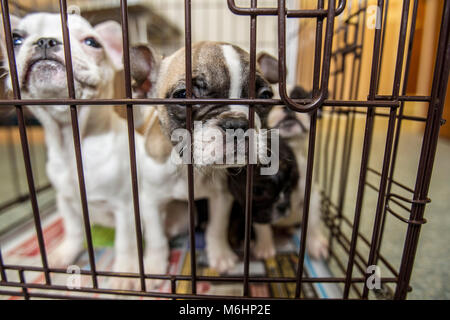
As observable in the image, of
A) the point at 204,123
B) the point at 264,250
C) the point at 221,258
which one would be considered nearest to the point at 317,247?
the point at 264,250

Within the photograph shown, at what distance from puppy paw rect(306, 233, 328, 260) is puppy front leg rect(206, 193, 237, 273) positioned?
0.78 feet

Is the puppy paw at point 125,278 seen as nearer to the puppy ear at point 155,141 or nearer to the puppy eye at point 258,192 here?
the puppy ear at point 155,141

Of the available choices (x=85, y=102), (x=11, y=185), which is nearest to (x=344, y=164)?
(x=85, y=102)

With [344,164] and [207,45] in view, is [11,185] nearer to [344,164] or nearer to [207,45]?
[207,45]

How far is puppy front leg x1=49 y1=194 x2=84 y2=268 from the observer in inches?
34.2

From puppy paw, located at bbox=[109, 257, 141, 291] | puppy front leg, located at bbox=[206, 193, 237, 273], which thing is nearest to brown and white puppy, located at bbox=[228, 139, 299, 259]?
→ puppy front leg, located at bbox=[206, 193, 237, 273]

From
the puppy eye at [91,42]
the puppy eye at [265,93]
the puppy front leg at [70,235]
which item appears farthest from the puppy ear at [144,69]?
the puppy front leg at [70,235]

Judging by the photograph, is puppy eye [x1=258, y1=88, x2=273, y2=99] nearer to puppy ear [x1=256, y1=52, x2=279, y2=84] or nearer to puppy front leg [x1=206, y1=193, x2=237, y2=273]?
puppy ear [x1=256, y1=52, x2=279, y2=84]

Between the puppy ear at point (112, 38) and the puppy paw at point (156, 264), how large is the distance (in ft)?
1.75

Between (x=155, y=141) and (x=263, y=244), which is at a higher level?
(x=155, y=141)

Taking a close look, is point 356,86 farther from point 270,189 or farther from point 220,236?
point 220,236

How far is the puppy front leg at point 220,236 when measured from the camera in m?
0.84

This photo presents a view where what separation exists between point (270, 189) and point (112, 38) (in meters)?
0.59

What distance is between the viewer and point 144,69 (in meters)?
0.68
